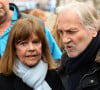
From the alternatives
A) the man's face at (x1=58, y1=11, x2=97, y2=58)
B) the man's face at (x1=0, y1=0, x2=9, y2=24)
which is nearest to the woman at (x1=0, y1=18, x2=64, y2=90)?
the man's face at (x1=58, y1=11, x2=97, y2=58)

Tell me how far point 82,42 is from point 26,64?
0.84 m

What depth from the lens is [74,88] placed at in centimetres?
276

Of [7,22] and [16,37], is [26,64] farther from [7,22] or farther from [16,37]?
[7,22]

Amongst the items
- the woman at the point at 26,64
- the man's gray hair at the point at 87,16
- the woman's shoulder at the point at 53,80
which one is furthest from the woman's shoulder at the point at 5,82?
the man's gray hair at the point at 87,16

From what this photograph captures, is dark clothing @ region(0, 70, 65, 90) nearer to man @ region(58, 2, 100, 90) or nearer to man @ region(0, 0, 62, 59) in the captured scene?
man @ region(58, 2, 100, 90)

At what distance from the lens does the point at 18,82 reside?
329cm

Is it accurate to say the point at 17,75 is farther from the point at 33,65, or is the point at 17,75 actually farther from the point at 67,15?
the point at 67,15

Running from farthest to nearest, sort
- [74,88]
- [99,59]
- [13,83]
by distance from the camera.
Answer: [13,83] → [74,88] → [99,59]

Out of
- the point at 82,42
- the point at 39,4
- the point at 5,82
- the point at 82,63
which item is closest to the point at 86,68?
the point at 82,63

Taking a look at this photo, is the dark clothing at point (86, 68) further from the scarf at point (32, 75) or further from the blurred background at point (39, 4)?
the blurred background at point (39, 4)

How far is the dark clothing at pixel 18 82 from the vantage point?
10.7 ft

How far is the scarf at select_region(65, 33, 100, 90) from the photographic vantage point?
2596mm

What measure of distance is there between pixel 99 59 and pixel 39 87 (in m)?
0.89

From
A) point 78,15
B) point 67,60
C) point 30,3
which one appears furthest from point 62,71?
point 30,3
